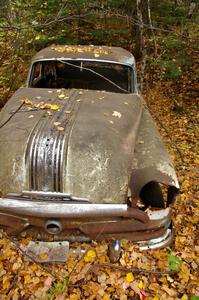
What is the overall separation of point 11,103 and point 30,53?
4465 mm

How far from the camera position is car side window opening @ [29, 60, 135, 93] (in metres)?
4.21

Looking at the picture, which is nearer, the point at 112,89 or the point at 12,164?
the point at 12,164

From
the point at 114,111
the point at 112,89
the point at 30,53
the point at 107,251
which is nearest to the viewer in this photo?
the point at 107,251

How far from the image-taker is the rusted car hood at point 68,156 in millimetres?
2576

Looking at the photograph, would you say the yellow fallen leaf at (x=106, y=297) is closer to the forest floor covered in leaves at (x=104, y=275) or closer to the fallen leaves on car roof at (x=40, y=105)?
the forest floor covered in leaves at (x=104, y=275)

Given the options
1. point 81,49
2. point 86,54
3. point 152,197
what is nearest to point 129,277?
point 152,197

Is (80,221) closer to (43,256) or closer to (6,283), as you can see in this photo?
(43,256)

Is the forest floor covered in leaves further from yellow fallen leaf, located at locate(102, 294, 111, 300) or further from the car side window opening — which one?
the car side window opening

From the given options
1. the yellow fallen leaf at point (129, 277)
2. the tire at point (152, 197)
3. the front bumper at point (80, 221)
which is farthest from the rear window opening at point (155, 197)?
the yellow fallen leaf at point (129, 277)

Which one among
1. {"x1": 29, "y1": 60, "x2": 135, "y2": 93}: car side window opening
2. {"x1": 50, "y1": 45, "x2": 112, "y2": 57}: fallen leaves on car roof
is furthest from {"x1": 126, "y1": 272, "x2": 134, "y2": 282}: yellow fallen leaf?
{"x1": 50, "y1": 45, "x2": 112, "y2": 57}: fallen leaves on car roof

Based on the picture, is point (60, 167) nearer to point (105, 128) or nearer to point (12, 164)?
point (12, 164)

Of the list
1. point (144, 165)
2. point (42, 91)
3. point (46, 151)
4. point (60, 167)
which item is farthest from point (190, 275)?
point (42, 91)

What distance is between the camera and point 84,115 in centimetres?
→ 307

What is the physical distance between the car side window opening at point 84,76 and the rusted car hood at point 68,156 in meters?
1.35
